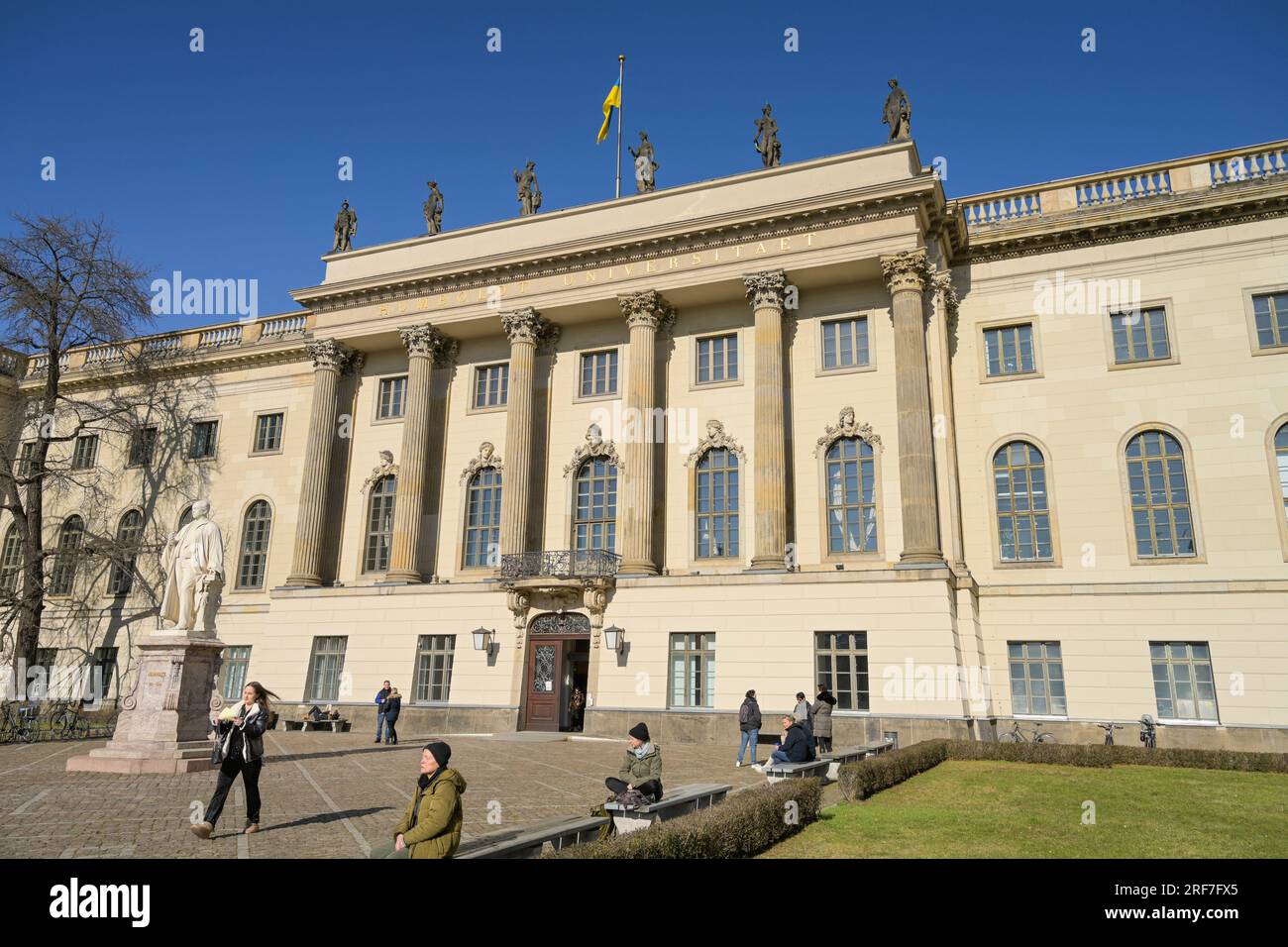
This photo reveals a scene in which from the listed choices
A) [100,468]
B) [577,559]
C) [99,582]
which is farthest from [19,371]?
[577,559]

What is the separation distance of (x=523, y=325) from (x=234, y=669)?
19730 mm

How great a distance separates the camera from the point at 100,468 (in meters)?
44.0

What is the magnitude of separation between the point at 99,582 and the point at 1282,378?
1920 inches

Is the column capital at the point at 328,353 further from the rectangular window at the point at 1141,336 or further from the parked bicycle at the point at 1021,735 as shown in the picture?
the rectangular window at the point at 1141,336

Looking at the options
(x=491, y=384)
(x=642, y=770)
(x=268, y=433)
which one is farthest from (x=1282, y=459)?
(x=268, y=433)

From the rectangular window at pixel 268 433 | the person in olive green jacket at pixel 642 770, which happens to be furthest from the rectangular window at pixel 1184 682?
the rectangular window at pixel 268 433

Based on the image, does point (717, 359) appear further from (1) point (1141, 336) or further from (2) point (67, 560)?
(2) point (67, 560)

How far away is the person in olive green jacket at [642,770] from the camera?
36.0 feet

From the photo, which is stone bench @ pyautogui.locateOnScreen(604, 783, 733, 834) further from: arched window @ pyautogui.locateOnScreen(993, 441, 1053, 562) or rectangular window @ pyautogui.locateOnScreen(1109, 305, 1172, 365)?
rectangular window @ pyautogui.locateOnScreen(1109, 305, 1172, 365)

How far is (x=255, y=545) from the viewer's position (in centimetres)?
3931

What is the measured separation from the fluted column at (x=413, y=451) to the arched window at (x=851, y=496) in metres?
15.9

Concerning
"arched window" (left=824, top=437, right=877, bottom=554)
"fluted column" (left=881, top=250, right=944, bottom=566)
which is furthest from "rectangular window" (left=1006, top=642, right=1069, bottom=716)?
"arched window" (left=824, top=437, right=877, bottom=554)

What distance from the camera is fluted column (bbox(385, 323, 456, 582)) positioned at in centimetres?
3356
